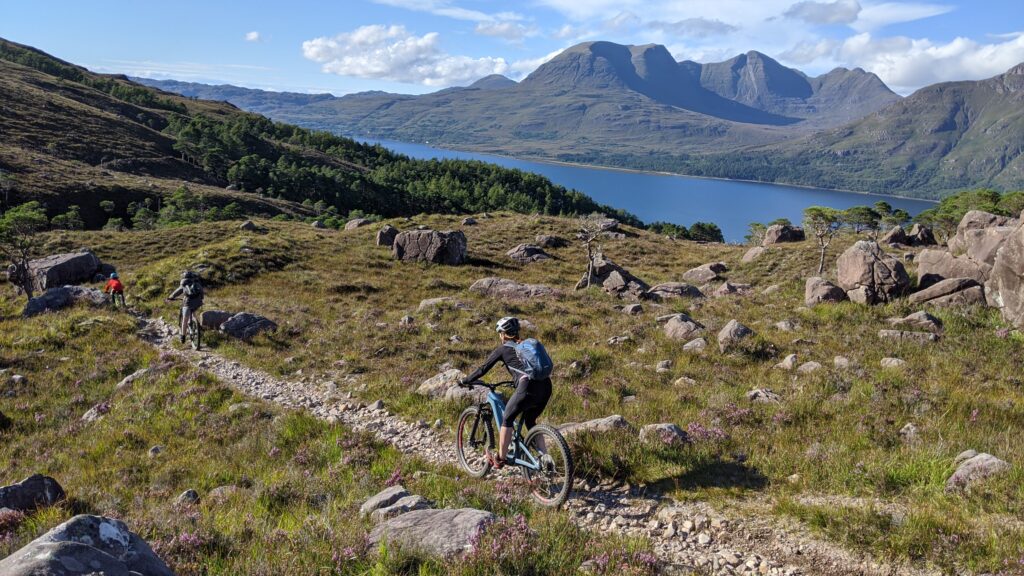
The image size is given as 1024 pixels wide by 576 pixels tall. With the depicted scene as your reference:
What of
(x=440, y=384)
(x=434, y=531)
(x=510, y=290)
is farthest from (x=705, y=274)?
(x=434, y=531)

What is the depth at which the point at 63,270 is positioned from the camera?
3033 cm

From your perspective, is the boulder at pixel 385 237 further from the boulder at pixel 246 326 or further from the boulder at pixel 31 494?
the boulder at pixel 31 494

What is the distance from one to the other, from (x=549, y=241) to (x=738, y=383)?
42.9 meters

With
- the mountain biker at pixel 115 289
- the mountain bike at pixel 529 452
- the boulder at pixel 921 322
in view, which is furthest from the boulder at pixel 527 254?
the mountain bike at pixel 529 452

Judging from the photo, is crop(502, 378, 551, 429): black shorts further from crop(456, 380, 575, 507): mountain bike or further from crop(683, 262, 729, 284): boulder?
crop(683, 262, 729, 284): boulder

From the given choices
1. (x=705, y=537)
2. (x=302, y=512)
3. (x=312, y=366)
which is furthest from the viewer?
(x=312, y=366)

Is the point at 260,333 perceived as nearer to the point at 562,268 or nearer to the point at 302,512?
the point at 302,512

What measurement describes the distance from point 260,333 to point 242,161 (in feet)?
415

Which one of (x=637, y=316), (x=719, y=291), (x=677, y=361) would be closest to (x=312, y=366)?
(x=677, y=361)

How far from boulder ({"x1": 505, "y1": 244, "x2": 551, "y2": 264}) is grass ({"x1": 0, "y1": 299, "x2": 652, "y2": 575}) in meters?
32.3

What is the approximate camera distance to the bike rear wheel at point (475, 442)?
8.83 m

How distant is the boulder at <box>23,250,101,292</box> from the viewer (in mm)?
29516

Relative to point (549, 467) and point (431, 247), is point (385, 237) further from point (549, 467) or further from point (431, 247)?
point (549, 467)

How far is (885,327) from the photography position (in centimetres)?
1714
